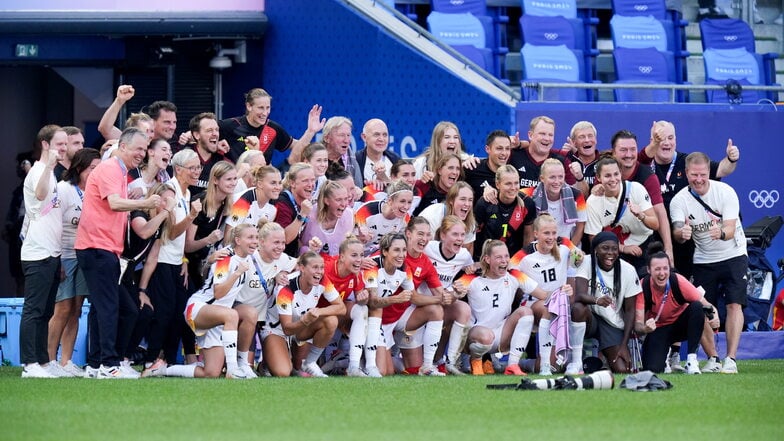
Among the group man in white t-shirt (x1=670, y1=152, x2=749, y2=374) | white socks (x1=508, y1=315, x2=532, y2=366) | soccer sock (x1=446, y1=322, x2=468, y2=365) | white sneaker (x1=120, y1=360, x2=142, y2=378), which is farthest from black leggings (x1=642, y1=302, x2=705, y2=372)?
white sneaker (x1=120, y1=360, x2=142, y2=378)

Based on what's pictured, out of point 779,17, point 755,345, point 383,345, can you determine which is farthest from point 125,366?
point 779,17

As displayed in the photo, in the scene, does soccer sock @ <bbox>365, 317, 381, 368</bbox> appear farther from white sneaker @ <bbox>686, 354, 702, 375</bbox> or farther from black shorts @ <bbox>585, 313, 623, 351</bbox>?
white sneaker @ <bbox>686, 354, 702, 375</bbox>

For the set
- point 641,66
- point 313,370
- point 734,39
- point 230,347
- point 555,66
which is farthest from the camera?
point 734,39

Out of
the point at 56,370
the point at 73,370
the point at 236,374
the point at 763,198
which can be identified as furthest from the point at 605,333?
the point at 763,198

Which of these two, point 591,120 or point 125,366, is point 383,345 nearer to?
point 125,366

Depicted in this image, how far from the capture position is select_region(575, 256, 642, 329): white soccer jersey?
38.8 ft

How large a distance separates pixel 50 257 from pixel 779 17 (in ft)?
40.5

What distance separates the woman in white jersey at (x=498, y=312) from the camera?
38.5 ft

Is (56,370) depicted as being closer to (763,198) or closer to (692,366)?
(692,366)

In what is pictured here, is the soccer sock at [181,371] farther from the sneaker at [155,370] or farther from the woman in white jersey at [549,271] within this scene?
the woman in white jersey at [549,271]

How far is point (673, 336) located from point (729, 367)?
19.9 inches

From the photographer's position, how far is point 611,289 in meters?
11.9

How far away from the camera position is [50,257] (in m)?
10.8

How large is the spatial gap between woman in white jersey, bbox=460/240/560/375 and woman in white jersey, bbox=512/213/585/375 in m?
0.09
